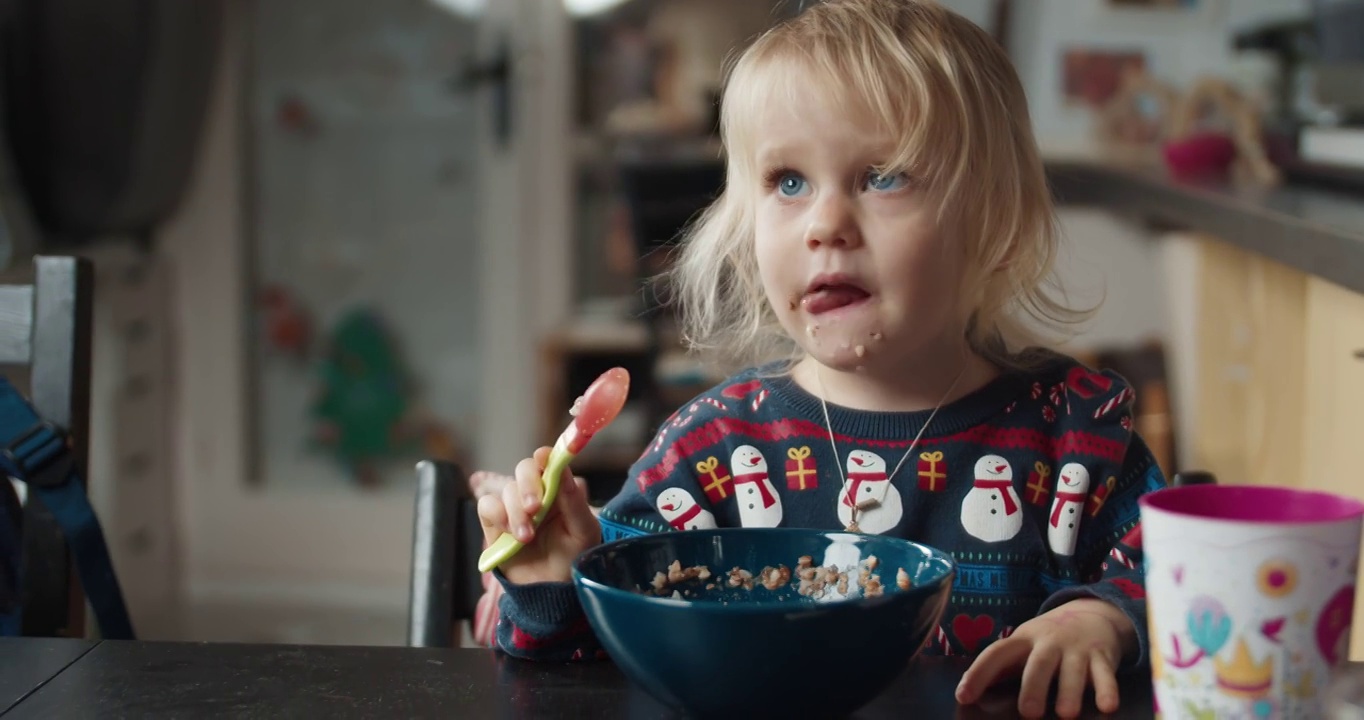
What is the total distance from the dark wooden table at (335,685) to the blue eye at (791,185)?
12.6 inches

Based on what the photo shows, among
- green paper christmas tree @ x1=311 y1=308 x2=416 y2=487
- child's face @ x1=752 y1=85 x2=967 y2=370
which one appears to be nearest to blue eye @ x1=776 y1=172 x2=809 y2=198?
child's face @ x1=752 y1=85 x2=967 y2=370

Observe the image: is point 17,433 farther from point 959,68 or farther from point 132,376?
point 132,376

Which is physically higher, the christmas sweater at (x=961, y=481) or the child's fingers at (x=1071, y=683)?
the christmas sweater at (x=961, y=481)

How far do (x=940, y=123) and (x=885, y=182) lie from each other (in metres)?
0.06

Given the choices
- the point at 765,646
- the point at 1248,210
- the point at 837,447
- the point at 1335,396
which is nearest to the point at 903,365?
the point at 837,447

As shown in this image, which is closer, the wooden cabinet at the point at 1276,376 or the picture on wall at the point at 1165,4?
the wooden cabinet at the point at 1276,376

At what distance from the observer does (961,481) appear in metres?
0.96

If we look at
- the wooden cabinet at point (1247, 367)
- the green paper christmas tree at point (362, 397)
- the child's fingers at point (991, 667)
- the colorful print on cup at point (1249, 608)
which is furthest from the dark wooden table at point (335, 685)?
the green paper christmas tree at point (362, 397)

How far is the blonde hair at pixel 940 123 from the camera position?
90 centimetres

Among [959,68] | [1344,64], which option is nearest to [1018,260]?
[959,68]

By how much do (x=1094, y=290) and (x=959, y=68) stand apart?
6.41 ft

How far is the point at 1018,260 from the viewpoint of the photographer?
1003 millimetres

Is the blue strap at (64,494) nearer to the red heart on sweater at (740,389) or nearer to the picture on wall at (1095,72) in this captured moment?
the red heart on sweater at (740,389)

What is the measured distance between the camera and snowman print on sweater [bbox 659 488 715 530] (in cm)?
96
